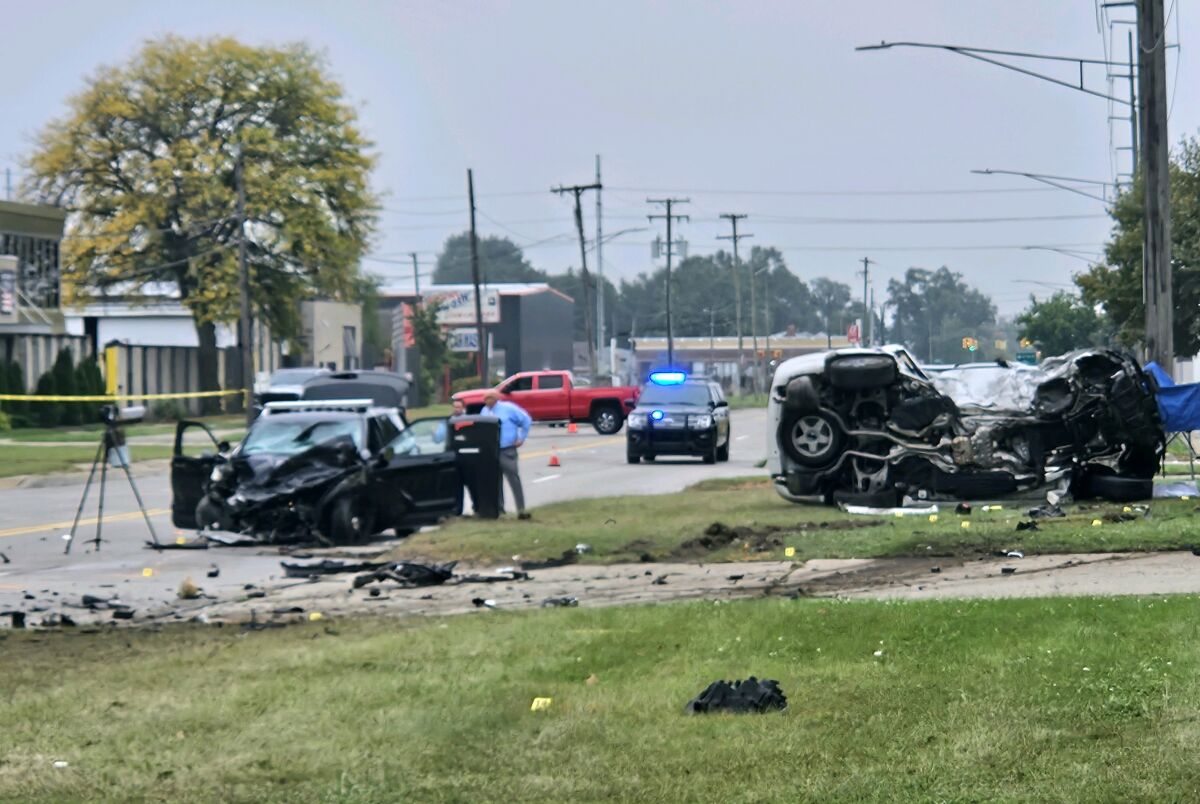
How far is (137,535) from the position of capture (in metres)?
21.9

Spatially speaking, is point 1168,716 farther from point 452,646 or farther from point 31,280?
point 31,280

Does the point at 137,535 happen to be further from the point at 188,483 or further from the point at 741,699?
the point at 741,699

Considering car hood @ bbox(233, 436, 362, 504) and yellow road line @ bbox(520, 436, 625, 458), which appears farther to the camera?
yellow road line @ bbox(520, 436, 625, 458)

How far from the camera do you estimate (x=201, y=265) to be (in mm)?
68875

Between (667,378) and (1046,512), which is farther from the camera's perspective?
(667,378)

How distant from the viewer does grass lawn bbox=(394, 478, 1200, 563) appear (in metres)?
16.1

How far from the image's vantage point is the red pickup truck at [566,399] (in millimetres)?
55094

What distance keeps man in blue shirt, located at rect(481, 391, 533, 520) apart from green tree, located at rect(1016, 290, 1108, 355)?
68.0 m

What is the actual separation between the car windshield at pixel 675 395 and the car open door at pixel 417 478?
16.5 m

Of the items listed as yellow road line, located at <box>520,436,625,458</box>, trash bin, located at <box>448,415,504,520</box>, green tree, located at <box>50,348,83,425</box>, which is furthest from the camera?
green tree, located at <box>50,348,83,425</box>

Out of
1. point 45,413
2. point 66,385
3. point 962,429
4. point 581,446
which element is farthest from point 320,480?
point 66,385

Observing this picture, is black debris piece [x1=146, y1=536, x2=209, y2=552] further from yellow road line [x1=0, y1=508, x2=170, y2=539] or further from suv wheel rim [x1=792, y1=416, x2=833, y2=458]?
suv wheel rim [x1=792, y1=416, x2=833, y2=458]

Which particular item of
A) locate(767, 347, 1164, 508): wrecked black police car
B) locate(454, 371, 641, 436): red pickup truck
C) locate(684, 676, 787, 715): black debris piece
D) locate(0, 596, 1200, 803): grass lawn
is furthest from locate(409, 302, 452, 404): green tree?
locate(684, 676, 787, 715): black debris piece

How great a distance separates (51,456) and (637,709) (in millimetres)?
33148
